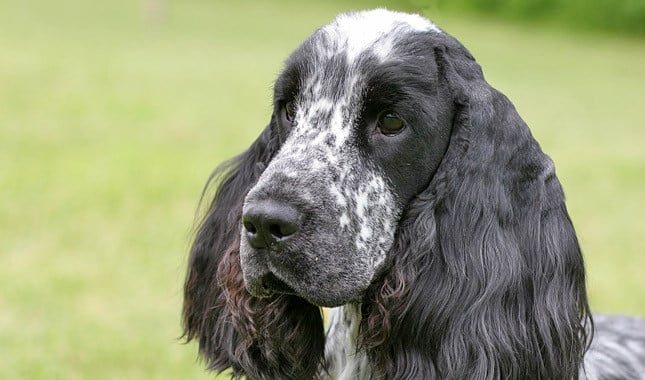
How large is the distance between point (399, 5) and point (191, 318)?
5.42ft

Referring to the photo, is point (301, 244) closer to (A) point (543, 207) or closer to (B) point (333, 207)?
(B) point (333, 207)

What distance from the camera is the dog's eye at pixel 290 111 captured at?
3.37 meters

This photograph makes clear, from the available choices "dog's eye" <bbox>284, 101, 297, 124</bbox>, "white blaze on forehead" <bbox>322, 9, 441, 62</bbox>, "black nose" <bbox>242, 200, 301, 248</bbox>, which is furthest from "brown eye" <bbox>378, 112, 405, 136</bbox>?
"black nose" <bbox>242, 200, 301, 248</bbox>

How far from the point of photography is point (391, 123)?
3168mm

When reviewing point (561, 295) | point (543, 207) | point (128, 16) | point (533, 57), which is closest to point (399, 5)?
point (543, 207)

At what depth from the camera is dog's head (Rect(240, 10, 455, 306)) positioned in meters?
2.97

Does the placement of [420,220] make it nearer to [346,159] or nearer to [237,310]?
[346,159]

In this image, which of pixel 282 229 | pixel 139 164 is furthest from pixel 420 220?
pixel 139 164

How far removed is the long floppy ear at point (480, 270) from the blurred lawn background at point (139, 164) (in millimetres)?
1101

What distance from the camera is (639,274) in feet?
25.5

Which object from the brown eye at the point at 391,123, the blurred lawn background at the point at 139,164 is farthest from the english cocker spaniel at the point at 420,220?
the blurred lawn background at the point at 139,164

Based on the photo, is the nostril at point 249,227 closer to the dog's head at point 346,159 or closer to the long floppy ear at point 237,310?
the dog's head at point 346,159

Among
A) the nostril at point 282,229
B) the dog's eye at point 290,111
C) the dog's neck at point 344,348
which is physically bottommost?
the dog's neck at point 344,348

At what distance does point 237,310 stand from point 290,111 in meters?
0.76
